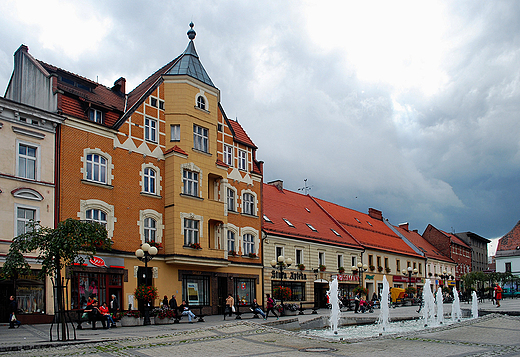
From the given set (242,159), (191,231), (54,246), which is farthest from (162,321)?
(242,159)

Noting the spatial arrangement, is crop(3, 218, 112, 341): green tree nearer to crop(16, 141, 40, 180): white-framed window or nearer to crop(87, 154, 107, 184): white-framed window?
crop(16, 141, 40, 180): white-framed window

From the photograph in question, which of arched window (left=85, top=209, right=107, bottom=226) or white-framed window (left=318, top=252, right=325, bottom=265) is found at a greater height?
arched window (left=85, top=209, right=107, bottom=226)

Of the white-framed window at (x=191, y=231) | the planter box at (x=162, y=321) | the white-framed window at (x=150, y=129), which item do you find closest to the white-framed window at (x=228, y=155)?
the white-framed window at (x=191, y=231)

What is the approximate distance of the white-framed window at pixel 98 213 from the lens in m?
27.7

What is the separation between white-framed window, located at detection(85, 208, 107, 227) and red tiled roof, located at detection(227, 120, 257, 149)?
12775mm

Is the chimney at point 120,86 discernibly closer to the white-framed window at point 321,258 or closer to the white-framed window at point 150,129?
the white-framed window at point 150,129

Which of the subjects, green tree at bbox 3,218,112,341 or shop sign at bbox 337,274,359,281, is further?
shop sign at bbox 337,274,359,281

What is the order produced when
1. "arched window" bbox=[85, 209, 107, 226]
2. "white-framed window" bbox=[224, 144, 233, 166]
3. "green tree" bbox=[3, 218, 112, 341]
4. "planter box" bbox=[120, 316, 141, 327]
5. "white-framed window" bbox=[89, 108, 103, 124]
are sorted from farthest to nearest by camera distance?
"white-framed window" bbox=[224, 144, 233, 166], "white-framed window" bbox=[89, 108, 103, 124], "arched window" bbox=[85, 209, 107, 226], "planter box" bbox=[120, 316, 141, 327], "green tree" bbox=[3, 218, 112, 341]

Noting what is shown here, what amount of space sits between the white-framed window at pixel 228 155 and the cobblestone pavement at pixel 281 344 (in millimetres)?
18845

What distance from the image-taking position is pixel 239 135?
39.5 metres

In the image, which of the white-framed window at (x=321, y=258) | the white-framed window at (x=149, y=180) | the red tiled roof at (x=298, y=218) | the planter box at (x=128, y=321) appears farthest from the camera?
the white-framed window at (x=321, y=258)

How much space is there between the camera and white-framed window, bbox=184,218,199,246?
32.2 metres

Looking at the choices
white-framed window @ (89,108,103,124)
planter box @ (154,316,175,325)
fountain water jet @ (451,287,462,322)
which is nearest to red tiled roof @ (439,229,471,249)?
fountain water jet @ (451,287,462,322)

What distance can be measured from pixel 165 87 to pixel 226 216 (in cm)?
973
